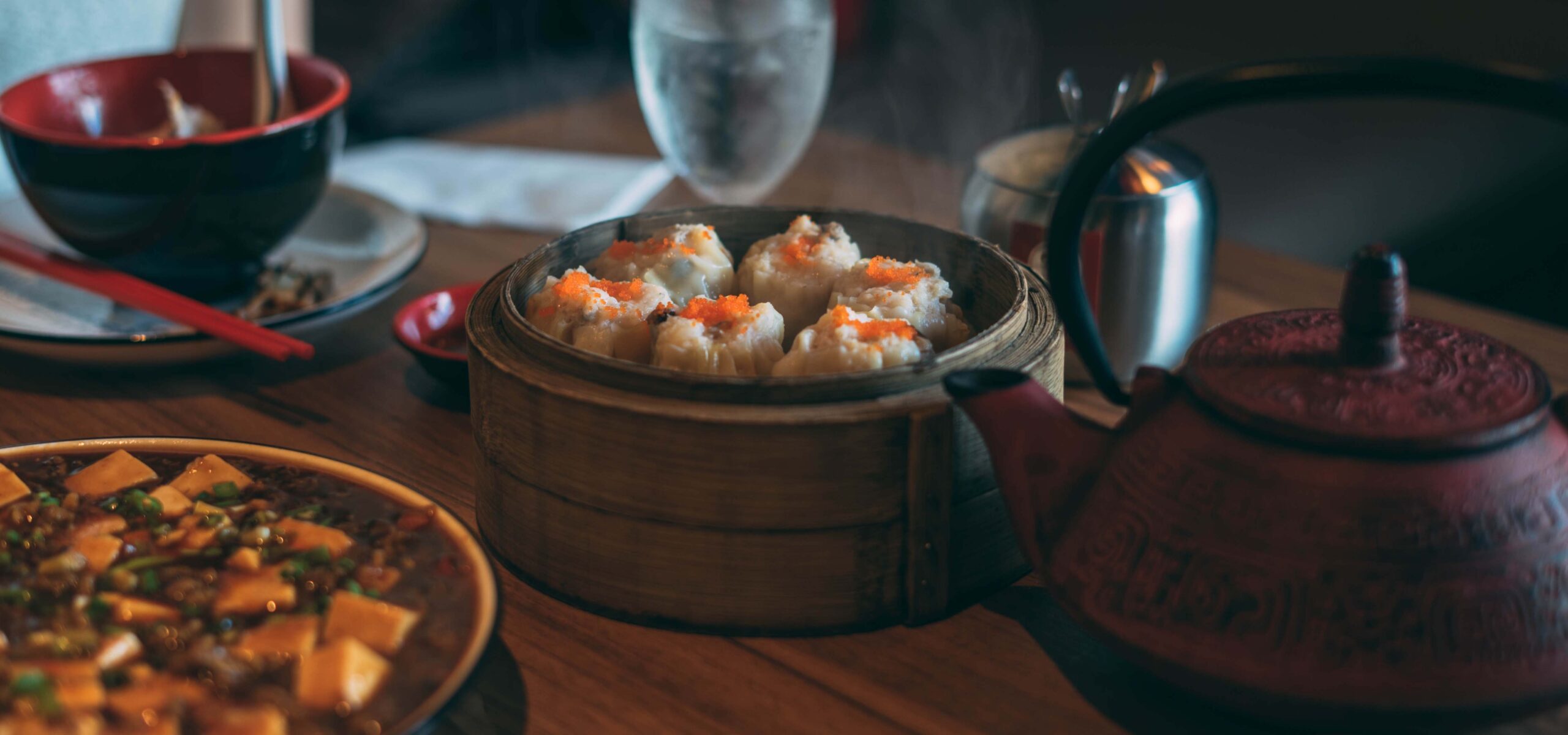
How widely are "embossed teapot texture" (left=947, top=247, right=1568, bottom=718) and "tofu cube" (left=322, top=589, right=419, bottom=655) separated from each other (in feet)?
1.38

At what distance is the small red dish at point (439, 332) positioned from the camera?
119 cm

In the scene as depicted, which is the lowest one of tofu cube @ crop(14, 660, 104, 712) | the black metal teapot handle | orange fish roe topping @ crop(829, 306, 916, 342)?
tofu cube @ crop(14, 660, 104, 712)

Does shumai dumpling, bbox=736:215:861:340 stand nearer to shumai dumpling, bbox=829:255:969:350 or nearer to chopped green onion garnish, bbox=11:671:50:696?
shumai dumpling, bbox=829:255:969:350

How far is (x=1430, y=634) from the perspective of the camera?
→ 0.66 m

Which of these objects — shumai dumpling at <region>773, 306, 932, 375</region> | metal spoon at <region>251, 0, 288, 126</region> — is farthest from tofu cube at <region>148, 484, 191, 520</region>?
metal spoon at <region>251, 0, 288, 126</region>

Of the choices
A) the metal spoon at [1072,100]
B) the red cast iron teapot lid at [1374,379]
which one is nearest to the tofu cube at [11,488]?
the red cast iron teapot lid at [1374,379]

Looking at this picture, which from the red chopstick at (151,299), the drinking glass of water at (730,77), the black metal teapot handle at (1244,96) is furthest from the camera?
the drinking glass of water at (730,77)

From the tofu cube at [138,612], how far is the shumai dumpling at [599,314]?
1.05 feet

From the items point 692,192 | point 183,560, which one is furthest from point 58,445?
point 692,192

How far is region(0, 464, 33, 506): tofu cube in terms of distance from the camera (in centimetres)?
88

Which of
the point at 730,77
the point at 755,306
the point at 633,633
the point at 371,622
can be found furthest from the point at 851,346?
the point at 730,77

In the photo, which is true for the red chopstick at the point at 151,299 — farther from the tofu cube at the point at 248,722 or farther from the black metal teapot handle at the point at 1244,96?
the black metal teapot handle at the point at 1244,96

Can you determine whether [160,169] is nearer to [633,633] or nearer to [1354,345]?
[633,633]

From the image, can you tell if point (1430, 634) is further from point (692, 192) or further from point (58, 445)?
point (692, 192)
